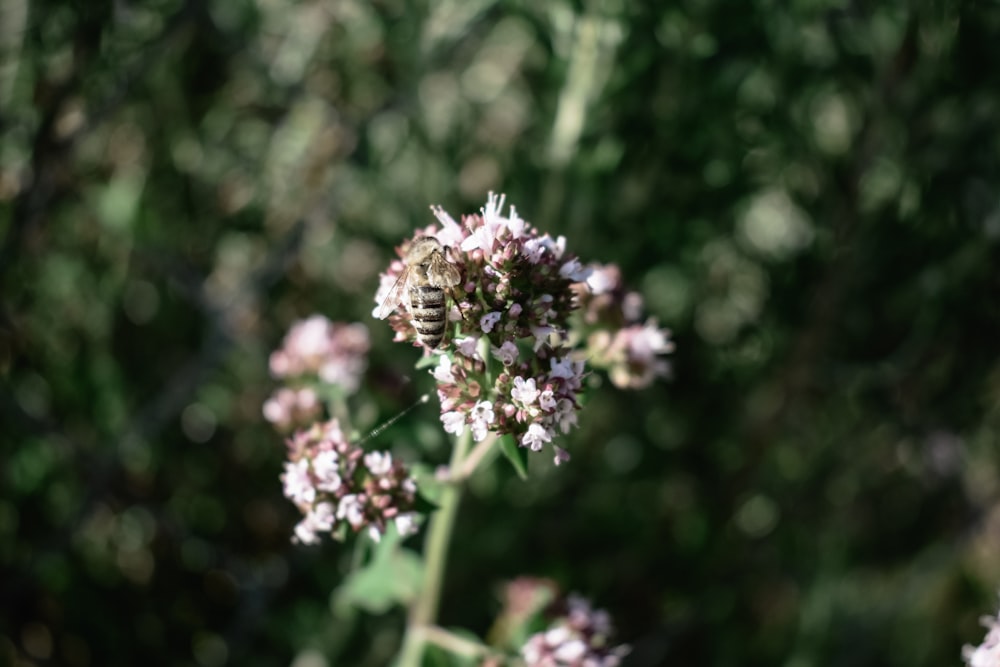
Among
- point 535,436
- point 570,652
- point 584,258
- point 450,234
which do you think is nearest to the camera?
point 535,436

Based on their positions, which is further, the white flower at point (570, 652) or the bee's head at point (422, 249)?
the white flower at point (570, 652)

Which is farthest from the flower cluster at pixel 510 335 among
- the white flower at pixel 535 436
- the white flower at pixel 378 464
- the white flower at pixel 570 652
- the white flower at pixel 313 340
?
the white flower at pixel 313 340

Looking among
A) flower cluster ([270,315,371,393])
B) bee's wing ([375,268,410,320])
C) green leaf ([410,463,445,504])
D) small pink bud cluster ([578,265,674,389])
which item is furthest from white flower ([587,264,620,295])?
flower cluster ([270,315,371,393])

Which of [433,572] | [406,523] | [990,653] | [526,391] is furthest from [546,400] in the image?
[990,653]

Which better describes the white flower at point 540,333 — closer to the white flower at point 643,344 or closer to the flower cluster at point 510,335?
the flower cluster at point 510,335

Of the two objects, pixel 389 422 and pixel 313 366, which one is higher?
pixel 313 366

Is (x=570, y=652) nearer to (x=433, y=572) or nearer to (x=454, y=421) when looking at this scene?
(x=433, y=572)

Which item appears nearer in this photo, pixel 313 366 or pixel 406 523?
pixel 406 523
